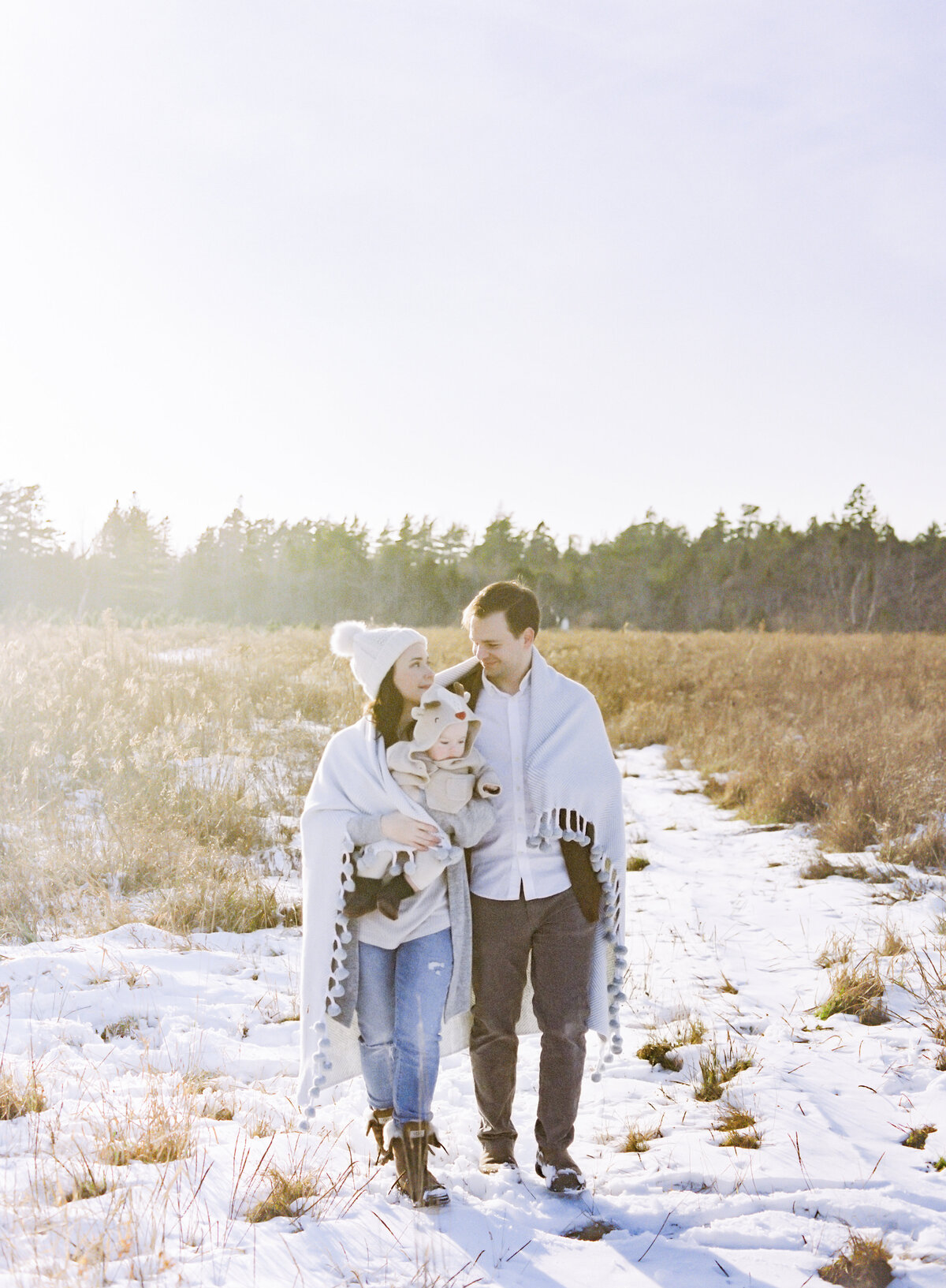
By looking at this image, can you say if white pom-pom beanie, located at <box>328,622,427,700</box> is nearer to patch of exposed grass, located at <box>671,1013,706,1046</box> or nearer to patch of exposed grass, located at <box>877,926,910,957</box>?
patch of exposed grass, located at <box>671,1013,706,1046</box>

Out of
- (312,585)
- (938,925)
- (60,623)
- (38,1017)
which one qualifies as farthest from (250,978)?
(312,585)

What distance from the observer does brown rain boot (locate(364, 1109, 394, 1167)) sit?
2824mm

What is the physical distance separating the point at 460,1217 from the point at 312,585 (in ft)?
176

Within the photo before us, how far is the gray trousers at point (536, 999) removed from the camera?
2834 millimetres

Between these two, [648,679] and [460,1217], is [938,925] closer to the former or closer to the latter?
[460,1217]

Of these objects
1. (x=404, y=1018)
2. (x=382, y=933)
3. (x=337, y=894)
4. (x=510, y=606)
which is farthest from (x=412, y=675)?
(x=404, y=1018)

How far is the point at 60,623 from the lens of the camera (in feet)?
48.1

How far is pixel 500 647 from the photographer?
289 cm

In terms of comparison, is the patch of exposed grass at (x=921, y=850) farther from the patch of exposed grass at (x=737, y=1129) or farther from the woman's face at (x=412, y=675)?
the woman's face at (x=412, y=675)

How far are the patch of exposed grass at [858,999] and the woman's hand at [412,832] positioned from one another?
8.42 feet

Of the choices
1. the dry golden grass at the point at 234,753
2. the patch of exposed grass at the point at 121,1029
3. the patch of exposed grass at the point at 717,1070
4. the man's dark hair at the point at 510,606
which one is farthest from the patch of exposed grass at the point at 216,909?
the man's dark hair at the point at 510,606

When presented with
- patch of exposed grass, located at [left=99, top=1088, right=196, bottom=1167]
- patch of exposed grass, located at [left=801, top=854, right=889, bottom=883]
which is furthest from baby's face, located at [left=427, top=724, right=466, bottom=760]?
patch of exposed grass, located at [left=801, top=854, right=889, bottom=883]

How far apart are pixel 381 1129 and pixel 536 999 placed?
672 mm

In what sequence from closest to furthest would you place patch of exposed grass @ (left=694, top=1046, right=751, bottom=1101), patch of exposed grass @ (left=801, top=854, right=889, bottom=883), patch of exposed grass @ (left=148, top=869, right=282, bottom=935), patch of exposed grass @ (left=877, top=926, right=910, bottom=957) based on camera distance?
patch of exposed grass @ (left=694, top=1046, right=751, bottom=1101)
patch of exposed grass @ (left=877, top=926, right=910, bottom=957)
patch of exposed grass @ (left=148, top=869, right=282, bottom=935)
patch of exposed grass @ (left=801, top=854, right=889, bottom=883)
